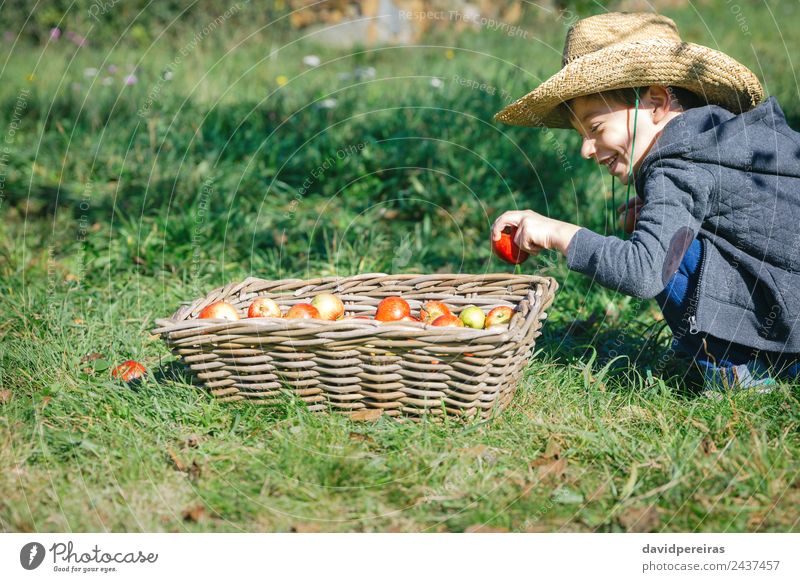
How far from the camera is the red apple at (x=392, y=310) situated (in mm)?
2865

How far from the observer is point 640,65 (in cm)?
253

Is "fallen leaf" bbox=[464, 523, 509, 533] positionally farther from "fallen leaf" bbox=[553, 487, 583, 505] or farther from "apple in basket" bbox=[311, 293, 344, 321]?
"apple in basket" bbox=[311, 293, 344, 321]

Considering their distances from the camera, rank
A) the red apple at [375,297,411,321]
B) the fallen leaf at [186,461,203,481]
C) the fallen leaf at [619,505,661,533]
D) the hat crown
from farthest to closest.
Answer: the red apple at [375,297,411,321] → the hat crown → the fallen leaf at [186,461,203,481] → the fallen leaf at [619,505,661,533]

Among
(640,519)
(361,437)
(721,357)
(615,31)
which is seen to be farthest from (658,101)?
(361,437)

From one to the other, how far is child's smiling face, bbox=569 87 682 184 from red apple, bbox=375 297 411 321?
2.67ft

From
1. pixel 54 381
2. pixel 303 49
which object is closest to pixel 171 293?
pixel 54 381

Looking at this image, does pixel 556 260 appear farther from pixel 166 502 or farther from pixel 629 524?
pixel 166 502

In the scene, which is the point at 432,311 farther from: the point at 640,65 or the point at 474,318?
the point at 640,65

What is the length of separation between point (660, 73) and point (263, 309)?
1528 millimetres

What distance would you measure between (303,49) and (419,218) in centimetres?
345

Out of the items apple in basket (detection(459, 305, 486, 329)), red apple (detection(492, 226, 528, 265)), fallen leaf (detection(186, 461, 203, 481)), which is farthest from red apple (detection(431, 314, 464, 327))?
fallen leaf (detection(186, 461, 203, 481))

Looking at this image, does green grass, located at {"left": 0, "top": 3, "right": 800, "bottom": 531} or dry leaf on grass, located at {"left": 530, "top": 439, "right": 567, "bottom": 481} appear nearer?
green grass, located at {"left": 0, "top": 3, "right": 800, "bottom": 531}

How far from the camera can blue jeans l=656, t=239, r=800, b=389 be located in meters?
2.67

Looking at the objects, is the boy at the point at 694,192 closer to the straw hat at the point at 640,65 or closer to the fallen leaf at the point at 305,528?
the straw hat at the point at 640,65
